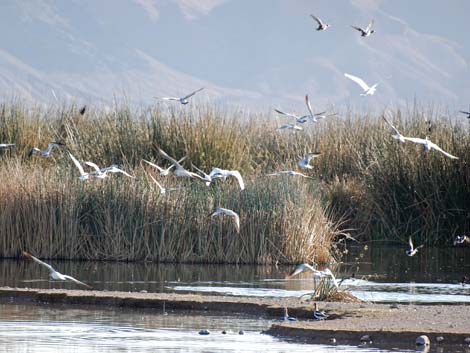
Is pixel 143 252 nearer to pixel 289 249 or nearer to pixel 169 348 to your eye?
pixel 289 249

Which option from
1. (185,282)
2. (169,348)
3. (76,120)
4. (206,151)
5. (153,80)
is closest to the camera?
(169,348)

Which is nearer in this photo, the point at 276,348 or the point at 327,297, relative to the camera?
the point at 276,348

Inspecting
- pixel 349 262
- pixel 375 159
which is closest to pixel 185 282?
pixel 349 262

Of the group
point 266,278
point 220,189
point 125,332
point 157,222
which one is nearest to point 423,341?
point 125,332

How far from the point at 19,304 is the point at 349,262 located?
8638 millimetres

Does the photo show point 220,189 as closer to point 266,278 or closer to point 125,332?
point 266,278

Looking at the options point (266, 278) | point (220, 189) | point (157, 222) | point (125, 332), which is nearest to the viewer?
point (125, 332)

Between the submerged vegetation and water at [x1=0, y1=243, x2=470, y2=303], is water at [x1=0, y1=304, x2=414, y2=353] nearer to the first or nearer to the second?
water at [x1=0, y1=243, x2=470, y2=303]

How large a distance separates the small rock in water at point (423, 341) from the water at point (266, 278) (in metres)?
3.83

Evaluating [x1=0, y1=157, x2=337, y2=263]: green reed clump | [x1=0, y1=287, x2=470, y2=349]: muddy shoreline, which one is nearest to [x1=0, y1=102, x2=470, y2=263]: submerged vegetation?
[x1=0, y1=157, x2=337, y2=263]: green reed clump

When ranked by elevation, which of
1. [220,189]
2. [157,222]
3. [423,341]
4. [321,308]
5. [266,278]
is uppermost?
[220,189]

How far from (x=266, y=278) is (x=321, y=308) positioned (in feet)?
16.6

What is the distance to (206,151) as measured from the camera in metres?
27.8

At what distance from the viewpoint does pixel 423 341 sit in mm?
12852
